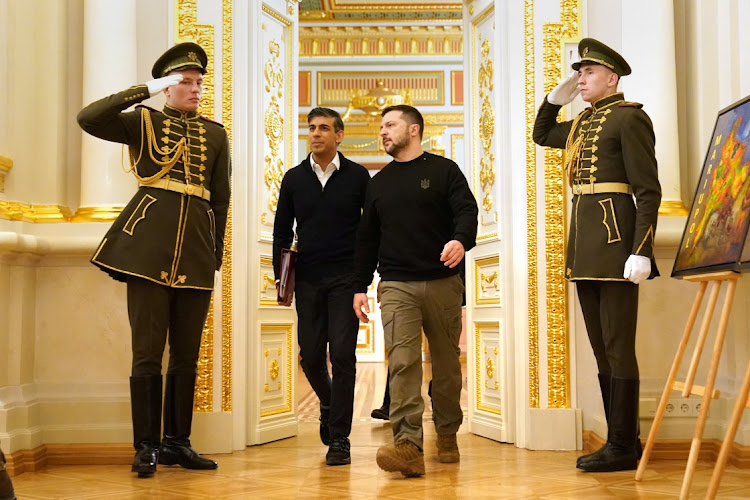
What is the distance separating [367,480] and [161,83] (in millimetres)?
1812

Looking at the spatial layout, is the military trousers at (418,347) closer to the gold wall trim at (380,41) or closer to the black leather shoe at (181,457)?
the black leather shoe at (181,457)

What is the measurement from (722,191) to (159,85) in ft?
7.28

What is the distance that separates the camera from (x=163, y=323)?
357 centimetres

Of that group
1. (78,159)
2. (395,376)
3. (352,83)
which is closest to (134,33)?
(78,159)

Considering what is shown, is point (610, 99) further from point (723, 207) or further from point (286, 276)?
point (286, 276)

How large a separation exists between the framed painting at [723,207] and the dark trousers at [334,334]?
4.61ft

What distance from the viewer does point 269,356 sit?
4.57 m

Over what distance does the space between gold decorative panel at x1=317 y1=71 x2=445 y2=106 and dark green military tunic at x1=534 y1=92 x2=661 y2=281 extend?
7530mm

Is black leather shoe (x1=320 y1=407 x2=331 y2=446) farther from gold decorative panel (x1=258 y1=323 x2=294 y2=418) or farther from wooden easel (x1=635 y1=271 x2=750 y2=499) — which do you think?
wooden easel (x1=635 y1=271 x2=750 y2=499)

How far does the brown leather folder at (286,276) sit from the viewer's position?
3.84 meters

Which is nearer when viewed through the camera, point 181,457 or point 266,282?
point 181,457

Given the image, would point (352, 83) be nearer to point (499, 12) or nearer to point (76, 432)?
point (499, 12)

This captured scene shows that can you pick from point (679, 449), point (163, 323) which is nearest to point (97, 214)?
point (163, 323)

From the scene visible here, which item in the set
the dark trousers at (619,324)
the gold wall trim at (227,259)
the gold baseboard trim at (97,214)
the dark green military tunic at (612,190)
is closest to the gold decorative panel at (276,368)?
the gold wall trim at (227,259)
